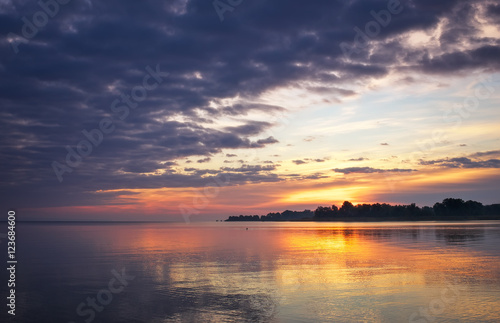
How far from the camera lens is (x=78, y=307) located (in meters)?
21.1

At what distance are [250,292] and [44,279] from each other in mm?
16547

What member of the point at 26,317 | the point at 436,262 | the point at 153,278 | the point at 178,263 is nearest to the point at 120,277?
the point at 153,278

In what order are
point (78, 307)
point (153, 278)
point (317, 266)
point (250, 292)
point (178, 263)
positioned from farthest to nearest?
1. point (178, 263)
2. point (317, 266)
3. point (153, 278)
4. point (250, 292)
5. point (78, 307)

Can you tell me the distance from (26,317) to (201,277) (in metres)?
12.7

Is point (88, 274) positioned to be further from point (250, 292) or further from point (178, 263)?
point (250, 292)

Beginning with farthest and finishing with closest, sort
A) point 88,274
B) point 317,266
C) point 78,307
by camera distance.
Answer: point 317,266
point 88,274
point 78,307

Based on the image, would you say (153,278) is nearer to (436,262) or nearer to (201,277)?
(201,277)

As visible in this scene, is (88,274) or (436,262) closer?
(88,274)

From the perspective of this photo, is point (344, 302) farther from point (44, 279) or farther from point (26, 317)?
point (44, 279)

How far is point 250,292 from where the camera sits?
24016 mm

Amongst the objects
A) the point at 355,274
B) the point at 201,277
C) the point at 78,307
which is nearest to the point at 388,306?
the point at 355,274

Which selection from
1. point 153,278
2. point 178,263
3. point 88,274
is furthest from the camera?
point 178,263

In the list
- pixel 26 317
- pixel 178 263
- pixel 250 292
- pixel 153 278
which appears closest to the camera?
pixel 26 317

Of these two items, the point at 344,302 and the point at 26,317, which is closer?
the point at 26,317
